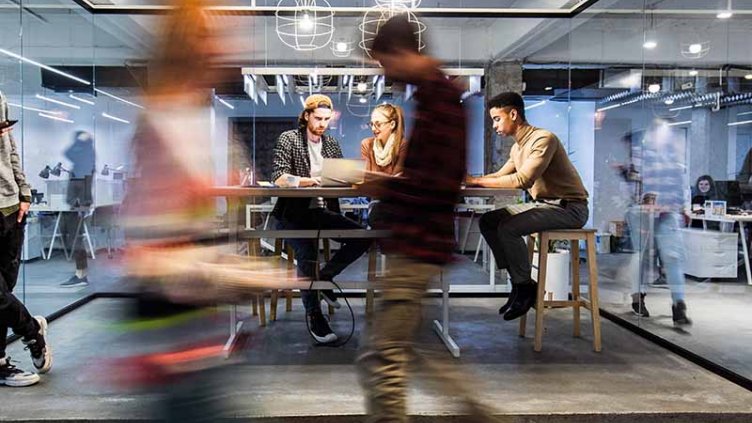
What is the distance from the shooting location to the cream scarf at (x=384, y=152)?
12.9ft

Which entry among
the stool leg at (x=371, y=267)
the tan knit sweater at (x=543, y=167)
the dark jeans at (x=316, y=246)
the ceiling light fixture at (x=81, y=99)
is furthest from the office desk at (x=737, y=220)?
the ceiling light fixture at (x=81, y=99)

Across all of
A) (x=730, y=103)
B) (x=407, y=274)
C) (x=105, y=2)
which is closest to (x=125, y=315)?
(x=407, y=274)

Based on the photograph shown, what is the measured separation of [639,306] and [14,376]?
12.9ft

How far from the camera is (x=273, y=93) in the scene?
5.78 m

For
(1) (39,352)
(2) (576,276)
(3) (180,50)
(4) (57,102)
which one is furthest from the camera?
(4) (57,102)

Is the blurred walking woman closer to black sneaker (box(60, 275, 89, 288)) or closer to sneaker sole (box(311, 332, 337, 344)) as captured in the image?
sneaker sole (box(311, 332, 337, 344))

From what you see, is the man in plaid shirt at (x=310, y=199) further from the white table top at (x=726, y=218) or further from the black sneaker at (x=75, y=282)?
the white table top at (x=726, y=218)

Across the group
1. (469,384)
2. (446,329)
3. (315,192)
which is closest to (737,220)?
(446,329)

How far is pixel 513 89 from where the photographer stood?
6055mm

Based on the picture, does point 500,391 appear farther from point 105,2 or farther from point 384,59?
point 105,2

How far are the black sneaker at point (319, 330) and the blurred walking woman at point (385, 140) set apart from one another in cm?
98

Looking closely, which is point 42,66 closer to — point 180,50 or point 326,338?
point 326,338

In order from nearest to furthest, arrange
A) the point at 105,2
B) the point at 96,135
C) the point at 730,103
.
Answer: the point at 105,2 → the point at 730,103 → the point at 96,135

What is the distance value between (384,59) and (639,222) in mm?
3791
